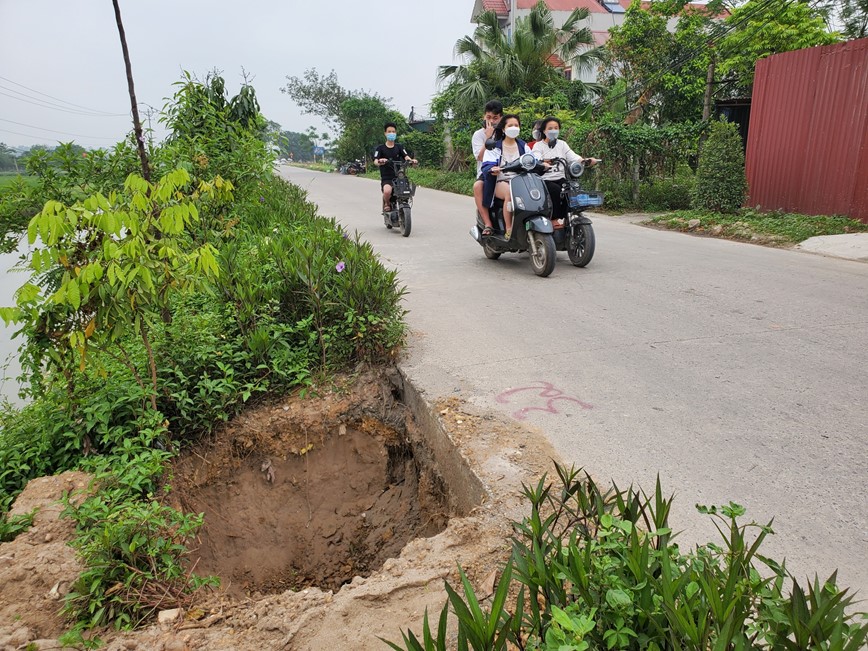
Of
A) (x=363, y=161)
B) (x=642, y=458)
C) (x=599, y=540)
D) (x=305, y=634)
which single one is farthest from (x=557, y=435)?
(x=363, y=161)

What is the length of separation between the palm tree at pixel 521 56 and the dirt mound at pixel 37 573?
70.4ft

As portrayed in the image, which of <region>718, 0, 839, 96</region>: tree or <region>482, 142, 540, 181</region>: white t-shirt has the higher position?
<region>718, 0, 839, 96</region>: tree

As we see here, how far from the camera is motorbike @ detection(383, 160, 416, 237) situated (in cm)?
1030

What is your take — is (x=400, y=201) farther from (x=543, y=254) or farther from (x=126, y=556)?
(x=126, y=556)

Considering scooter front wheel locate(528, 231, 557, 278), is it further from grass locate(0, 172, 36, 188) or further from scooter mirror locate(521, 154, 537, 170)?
grass locate(0, 172, 36, 188)

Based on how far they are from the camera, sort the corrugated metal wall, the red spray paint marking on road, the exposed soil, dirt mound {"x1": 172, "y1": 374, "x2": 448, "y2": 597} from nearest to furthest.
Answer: the exposed soil < dirt mound {"x1": 172, "y1": 374, "x2": 448, "y2": 597} < the red spray paint marking on road < the corrugated metal wall

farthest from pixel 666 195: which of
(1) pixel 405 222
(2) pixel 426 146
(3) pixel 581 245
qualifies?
(2) pixel 426 146

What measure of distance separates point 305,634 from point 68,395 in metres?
2.09

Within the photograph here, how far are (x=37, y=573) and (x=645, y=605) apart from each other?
2.16m

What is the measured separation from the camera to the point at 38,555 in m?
2.35

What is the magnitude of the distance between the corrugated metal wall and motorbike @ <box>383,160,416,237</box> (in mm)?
6311

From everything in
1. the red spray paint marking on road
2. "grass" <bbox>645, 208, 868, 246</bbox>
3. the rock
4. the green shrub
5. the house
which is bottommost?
the rock

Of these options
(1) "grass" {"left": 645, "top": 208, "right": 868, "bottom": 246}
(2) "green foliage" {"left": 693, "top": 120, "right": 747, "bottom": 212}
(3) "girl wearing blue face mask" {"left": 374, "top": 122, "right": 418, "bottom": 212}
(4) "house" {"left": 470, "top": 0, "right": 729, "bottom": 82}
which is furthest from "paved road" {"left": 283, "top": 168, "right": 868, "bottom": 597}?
(4) "house" {"left": 470, "top": 0, "right": 729, "bottom": 82}

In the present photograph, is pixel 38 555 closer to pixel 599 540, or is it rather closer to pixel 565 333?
pixel 599 540
